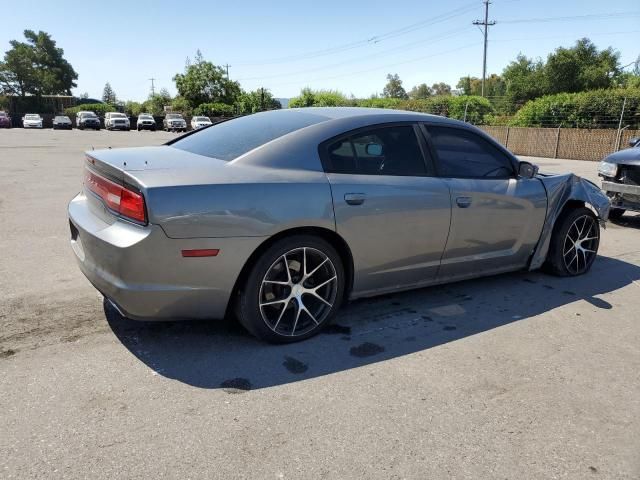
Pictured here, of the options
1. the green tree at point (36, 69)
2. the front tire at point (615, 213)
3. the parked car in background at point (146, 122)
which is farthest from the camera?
the green tree at point (36, 69)

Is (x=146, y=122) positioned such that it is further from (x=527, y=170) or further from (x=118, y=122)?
(x=527, y=170)

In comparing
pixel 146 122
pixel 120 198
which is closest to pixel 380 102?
pixel 146 122

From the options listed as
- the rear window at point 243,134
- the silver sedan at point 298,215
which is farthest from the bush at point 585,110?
the rear window at point 243,134

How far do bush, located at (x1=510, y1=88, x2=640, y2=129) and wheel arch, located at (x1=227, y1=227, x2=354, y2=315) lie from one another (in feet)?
67.7

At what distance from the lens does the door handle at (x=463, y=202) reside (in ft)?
12.9

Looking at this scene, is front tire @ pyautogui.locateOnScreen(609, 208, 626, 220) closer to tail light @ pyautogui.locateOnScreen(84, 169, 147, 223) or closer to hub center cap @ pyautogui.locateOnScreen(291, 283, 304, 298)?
hub center cap @ pyautogui.locateOnScreen(291, 283, 304, 298)

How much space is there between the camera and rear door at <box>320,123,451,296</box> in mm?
3439

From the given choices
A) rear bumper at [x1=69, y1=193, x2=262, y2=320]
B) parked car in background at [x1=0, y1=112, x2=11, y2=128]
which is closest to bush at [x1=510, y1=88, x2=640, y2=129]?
rear bumper at [x1=69, y1=193, x2=262, y2=320]

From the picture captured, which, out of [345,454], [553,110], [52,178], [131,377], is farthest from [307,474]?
[553,110]

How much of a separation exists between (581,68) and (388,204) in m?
50.7

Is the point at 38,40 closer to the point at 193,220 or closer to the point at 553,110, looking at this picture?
the point at 553,110

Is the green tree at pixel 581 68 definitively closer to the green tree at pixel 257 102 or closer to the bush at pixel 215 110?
the green tree at pixel 257 102

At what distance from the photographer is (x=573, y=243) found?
4961 millimetres

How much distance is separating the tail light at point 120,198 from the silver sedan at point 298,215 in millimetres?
11
